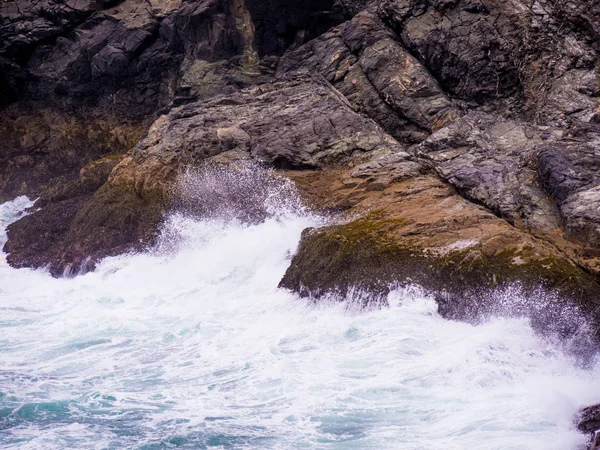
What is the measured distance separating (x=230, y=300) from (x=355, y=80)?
775cm

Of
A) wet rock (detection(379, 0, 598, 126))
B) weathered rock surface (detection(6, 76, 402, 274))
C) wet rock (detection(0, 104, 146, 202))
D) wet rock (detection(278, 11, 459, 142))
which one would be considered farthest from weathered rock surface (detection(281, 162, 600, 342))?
wet rock (detection(0, 104, 146, 202))

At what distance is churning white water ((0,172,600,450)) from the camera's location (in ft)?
24.3

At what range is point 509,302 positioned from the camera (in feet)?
31.5

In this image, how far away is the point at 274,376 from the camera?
29.8ft

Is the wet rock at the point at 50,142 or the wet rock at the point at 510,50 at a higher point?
the wet rock at the point at 510,50

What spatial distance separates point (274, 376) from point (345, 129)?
25.4 ft

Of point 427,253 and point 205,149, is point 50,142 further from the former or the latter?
point 427,253

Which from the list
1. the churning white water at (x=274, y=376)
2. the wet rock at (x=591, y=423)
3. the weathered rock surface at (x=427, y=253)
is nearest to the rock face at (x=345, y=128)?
the weathered rock surface at (x=427, y=253)

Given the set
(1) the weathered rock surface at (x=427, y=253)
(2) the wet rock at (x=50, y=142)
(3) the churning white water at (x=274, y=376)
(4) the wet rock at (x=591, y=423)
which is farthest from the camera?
(2) the wet rock at (x=50, y=142)

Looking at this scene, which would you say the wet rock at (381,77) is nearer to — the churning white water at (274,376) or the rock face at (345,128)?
the rock face at (345,128)

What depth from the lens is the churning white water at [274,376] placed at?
24.3 ft

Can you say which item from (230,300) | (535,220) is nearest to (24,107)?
(230,300)

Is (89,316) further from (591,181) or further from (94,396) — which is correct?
(591,181)

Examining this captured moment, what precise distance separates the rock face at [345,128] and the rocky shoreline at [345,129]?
0.14 feet
